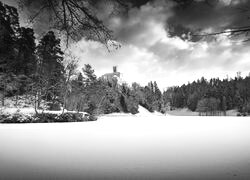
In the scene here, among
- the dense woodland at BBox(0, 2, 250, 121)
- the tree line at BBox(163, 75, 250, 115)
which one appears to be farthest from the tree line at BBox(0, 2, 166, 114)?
the tree line at BBox(163, 75, 250, 115)

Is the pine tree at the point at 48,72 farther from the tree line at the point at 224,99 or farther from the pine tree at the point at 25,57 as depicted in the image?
the tree line at the point at 224,99

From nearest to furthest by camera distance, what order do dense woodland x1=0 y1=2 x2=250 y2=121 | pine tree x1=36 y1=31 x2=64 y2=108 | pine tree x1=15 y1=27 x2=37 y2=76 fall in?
1. dense woodland x1=0 y1=2 x2=250 y2=121
2. pine tree x1=36 y1=31 x2=64 y2=108
3. pine tree x1=15 y1=27 x2=37 y2=76

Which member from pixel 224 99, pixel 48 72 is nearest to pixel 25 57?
pixel 48 72

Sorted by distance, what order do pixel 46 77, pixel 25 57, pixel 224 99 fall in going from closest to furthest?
pixel 46 77 < pixel 25 57 < pixel 224 99

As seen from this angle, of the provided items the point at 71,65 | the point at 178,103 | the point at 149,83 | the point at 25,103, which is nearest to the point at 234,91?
the point at 178,103

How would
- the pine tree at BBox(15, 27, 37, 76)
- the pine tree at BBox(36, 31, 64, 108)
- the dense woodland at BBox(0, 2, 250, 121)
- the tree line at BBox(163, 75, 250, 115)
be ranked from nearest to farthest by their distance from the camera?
the dense woodland at BBox(0, 2, 250, 121) < the pine tree at BBox(36, 31, 64, 108) < the pine tree at BBox(15, 27, 37, 76) < the tree line at BBox(163, 75, 250, 115)

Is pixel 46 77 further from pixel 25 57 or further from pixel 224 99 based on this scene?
pixel 224 99

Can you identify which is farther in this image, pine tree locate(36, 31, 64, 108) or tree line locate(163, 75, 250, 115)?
tree line locate(163, 75, 250, 115)

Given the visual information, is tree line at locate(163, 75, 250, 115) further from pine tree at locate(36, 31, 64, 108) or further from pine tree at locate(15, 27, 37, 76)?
pine tree at locate(15, 27, 37, 76)

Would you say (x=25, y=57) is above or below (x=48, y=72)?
above

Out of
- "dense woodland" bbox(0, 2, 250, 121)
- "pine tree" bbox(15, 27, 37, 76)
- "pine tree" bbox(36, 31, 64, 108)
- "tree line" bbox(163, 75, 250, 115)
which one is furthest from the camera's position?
"tree line" bbox(163, 75, 250, 115)

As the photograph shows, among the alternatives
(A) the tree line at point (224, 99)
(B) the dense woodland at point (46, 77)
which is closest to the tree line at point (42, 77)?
(B) the dense woodland at point (46, 77)

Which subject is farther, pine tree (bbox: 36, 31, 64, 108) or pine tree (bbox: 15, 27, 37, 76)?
pine tree (bbox: 15, 27, 37, 76)

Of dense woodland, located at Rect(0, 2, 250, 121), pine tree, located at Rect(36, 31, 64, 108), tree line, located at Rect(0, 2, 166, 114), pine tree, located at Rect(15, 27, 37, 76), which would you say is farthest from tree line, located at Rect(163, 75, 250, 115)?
pine tree, located at Rect(15, 27, 37, 76)
